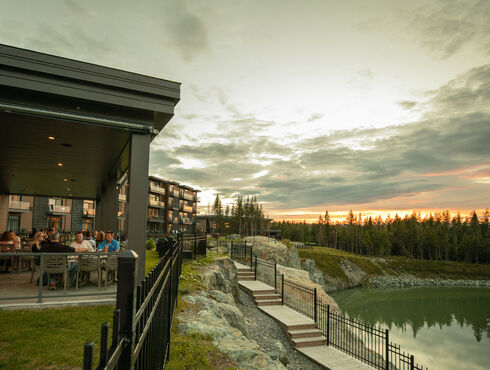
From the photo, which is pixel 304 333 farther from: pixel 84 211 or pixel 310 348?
pixel 84 211

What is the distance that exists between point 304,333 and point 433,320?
122ft

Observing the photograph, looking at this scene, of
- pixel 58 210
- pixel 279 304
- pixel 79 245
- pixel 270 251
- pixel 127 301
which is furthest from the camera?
pixel 58 210

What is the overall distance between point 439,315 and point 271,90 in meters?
41.3

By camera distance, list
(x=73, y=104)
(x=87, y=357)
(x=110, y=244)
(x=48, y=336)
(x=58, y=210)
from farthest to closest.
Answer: (x=58, y=210), (x=110, y=244), (x=73, y=104), (x=48, y=336), (x=87, y=357)

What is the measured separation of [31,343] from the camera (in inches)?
205

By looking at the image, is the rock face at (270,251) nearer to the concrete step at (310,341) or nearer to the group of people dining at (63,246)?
the concrete step at (310,341)

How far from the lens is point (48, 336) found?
18.0 feet

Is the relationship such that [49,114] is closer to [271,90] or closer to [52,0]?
[52,0]

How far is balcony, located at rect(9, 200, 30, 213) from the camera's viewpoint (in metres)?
38.5

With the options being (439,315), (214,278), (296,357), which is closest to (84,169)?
(214,278)

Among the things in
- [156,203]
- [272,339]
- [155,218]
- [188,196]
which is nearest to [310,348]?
[272,339]

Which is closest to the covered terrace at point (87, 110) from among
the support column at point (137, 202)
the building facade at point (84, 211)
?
the support column at point (137, 202)

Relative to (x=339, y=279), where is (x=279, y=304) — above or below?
above

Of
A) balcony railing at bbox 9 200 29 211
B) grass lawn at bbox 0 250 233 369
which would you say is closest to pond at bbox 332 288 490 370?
grass lawn at bbox 0 250 233 369
